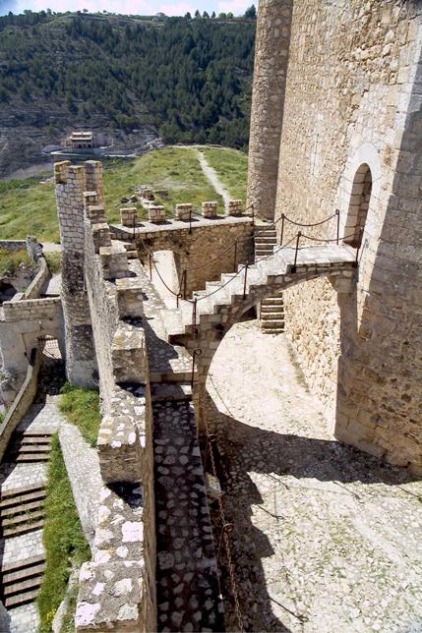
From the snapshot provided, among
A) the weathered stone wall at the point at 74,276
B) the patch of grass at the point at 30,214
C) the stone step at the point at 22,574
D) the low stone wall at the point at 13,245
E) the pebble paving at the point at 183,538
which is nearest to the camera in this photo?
the pebble paving at the point at 183,538

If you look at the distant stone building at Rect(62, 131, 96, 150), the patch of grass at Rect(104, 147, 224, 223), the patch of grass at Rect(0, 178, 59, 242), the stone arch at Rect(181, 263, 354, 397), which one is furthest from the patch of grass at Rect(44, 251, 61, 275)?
the distant stone building at Rect(62, 131, 96, 150)

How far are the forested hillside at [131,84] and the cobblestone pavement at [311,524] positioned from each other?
4746cm

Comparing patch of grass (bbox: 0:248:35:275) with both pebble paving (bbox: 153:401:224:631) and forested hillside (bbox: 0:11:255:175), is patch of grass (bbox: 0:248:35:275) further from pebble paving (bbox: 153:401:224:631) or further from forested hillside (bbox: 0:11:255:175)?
forested hillside (bbox: 0:11:255:175)

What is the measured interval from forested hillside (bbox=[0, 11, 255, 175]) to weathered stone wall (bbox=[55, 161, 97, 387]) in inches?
1690

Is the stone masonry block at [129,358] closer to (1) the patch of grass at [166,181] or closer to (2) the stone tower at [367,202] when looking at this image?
(2) the stone tower at [367,202]

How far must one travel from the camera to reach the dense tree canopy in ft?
197

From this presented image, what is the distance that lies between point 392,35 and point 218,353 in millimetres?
7606

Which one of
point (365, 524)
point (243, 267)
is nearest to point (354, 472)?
point (365, 524)

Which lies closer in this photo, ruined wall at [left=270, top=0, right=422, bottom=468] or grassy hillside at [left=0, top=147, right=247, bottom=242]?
ruined wall at [left=270, top=0, right=422, bottom=468]

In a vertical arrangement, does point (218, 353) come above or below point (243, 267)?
below

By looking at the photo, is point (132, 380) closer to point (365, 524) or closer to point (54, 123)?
point (365, 524)

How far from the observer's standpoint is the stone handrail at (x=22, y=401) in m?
13.3

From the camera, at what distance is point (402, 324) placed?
7.18 m

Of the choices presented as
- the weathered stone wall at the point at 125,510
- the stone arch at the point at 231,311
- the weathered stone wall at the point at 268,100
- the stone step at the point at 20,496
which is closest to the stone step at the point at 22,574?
the stone step at the point at 20,496
